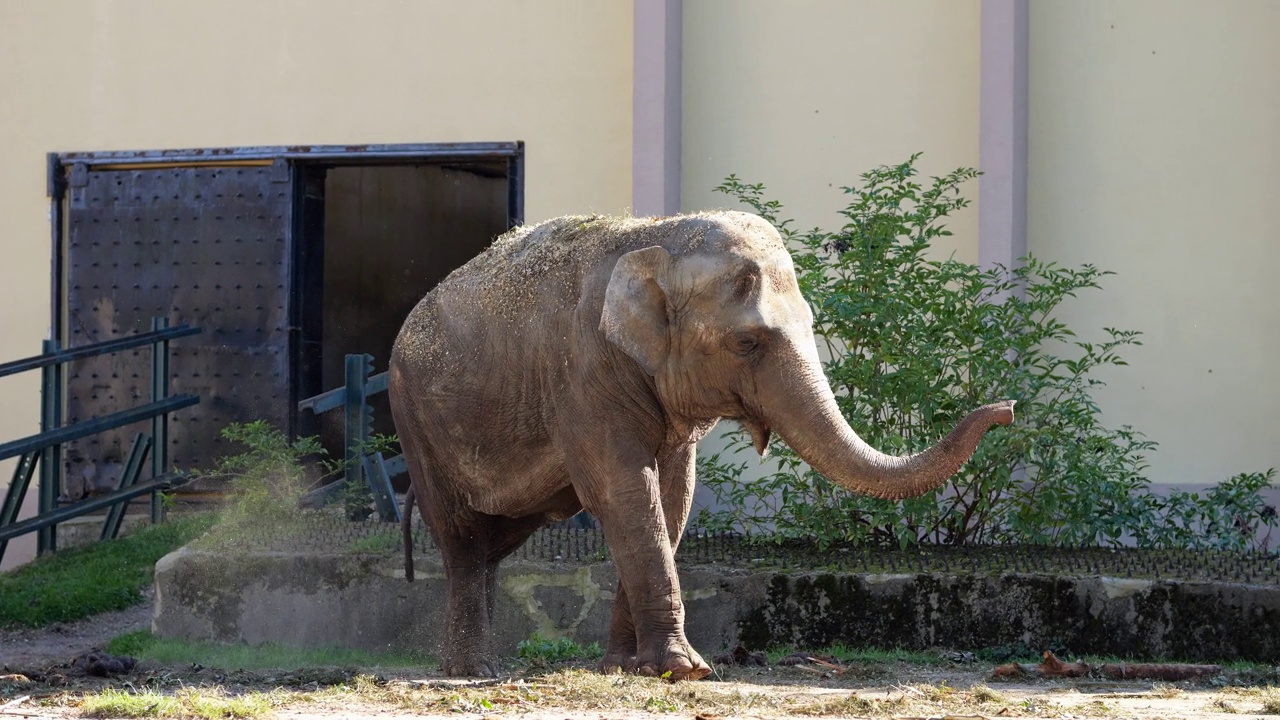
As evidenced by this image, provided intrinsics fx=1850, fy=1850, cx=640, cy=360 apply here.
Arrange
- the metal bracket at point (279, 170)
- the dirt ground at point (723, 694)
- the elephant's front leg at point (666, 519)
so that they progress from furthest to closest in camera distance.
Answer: the metal bracket at point (279, 170) < the elephant's front leg at point (666, 519) < the dirt ground at point (723, 694)

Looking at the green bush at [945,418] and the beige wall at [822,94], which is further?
the beige wall at [822,94]

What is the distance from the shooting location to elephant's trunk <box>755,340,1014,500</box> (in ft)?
18.3

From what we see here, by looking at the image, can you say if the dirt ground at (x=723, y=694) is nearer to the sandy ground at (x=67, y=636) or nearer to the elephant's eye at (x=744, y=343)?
the elephant's eye at (x=744, y=343)

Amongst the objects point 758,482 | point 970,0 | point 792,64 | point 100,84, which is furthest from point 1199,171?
point 100,84

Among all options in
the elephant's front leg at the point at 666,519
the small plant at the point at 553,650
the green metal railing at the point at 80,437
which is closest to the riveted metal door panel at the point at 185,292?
the green metal railing at the point at 80,437

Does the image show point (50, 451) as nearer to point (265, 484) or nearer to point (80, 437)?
point (80, 437)

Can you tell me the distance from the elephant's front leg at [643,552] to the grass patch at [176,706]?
125 centimetres

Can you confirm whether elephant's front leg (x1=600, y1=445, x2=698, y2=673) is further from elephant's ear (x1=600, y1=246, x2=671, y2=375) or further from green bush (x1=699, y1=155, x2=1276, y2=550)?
green bush (x1=699, y1=155, x2=1276, y2=550)

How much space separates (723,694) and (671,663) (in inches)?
17.8

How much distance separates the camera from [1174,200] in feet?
33.7

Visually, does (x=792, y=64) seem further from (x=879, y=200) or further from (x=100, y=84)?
(x=100, y=84)

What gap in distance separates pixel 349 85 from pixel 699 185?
2.37 metres

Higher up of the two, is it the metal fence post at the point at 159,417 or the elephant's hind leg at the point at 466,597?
the metal fence post at the point at 159,417

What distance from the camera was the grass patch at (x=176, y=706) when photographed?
17.0ft
